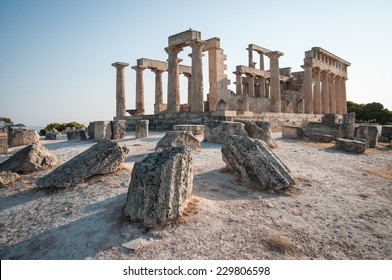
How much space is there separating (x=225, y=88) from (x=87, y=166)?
15100 mm

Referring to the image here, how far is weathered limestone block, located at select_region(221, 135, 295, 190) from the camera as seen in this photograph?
14.2ft

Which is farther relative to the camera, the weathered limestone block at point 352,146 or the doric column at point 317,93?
the doric column at point 317,93

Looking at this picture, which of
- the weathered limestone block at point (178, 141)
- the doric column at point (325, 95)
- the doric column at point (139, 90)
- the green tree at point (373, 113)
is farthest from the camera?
the green tree at point (373, 113)

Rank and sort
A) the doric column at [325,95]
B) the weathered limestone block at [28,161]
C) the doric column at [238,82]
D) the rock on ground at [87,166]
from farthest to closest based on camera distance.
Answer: the doric column at [325,95] → the doric column at [238,82] → the weathered limestone block at [28,161] → the rock on ground at [87,166]

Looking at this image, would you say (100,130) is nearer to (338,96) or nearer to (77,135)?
(77,135)

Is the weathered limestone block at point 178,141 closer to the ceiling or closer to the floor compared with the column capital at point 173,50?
closer to the floor

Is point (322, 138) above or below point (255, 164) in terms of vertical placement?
above

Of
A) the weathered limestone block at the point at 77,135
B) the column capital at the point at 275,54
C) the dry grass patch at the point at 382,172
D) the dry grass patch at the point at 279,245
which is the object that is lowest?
the dry grass patch at the point at 279,245

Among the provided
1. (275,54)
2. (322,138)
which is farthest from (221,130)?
(275,54)

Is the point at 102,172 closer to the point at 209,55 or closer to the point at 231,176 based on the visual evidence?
the point at 231,176


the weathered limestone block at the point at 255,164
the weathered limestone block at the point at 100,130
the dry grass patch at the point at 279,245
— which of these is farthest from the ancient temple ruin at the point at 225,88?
the dry grass patch at the point at 279,245

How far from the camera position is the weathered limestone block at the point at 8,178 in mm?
4623

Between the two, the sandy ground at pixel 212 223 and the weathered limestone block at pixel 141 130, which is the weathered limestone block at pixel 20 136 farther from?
the sandy ground at pixel 212 223

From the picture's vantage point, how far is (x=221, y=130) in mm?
8695
